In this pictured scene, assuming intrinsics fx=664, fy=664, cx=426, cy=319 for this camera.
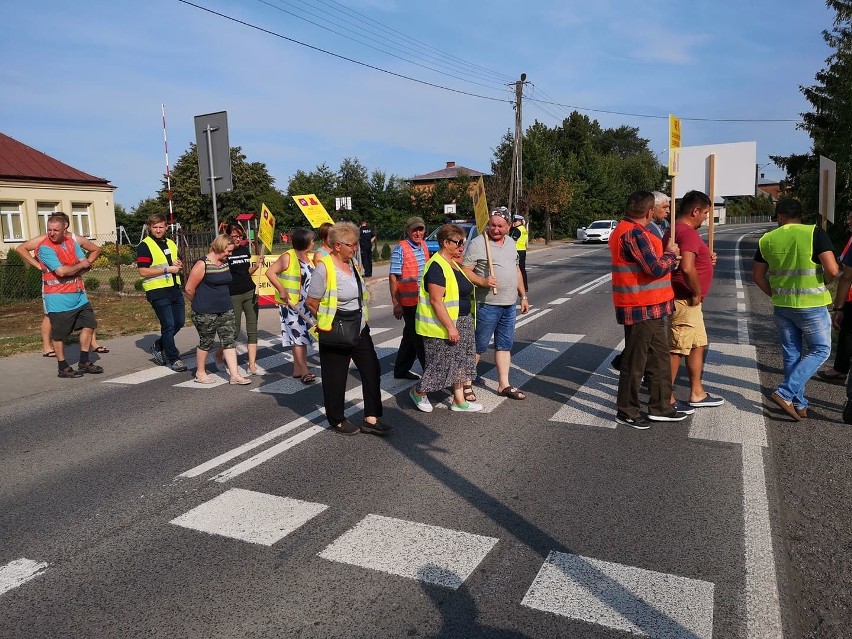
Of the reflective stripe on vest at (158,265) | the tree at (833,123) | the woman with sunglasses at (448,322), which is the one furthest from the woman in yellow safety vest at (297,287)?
the tree at (833,123)

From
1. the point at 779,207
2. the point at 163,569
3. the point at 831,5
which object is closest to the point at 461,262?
the point at 779,207

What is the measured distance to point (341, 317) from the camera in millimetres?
5211

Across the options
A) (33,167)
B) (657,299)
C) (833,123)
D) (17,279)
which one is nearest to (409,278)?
(657,299)

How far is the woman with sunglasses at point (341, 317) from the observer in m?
5.16

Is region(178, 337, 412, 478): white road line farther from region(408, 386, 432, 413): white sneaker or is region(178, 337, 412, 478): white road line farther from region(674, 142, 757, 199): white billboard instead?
region(674, 142, 757, 199): white billboard

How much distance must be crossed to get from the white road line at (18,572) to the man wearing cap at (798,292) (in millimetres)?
5385

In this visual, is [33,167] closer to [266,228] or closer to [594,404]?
[266,228]

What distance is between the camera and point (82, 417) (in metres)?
6.22

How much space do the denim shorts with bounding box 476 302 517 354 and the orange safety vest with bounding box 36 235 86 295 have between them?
16.3ft

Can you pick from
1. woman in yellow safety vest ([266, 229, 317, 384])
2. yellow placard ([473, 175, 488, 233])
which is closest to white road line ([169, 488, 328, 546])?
yellow placard ([473, 175, 488, 233])

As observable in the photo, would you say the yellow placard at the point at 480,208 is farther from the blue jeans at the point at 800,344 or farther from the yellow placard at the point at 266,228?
the yellow placard at the point at 266,228

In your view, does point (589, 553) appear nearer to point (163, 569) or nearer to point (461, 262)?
point (163, 569)

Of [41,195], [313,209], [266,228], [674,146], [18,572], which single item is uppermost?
[41,195]

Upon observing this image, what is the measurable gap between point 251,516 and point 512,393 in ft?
10.2
